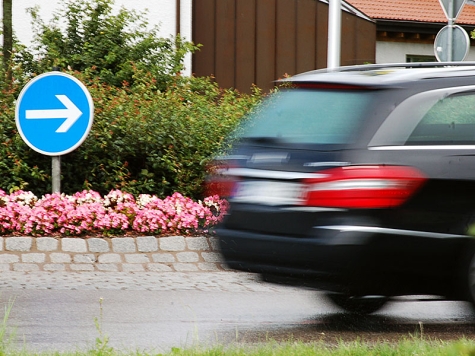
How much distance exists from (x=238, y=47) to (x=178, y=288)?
12462mm

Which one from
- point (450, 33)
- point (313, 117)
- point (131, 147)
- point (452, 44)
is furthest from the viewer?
point (452, 44)

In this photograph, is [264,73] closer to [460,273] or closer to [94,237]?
[94,237]

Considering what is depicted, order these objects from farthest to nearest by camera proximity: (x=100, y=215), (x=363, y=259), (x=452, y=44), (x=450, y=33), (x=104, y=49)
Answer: (x=104, y=49) < (x=452, y=44) < (x=450, y=33) < (x=100, y=215) < (x=363, y=259)

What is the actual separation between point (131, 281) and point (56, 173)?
7.07ft

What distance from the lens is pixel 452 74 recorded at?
248 inches

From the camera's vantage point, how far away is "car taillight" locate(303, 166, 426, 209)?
227 inches

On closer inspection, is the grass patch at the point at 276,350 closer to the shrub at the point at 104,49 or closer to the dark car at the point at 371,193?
the dark car at the point at 371,193

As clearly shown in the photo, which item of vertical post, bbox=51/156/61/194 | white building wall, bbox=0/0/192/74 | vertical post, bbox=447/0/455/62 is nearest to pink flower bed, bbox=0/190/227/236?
vertical post, bbox=51/156/61/194

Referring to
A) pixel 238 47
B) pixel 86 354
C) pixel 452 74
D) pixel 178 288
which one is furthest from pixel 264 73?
pixel 86 354

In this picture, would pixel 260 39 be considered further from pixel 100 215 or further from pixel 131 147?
pixel 100 215

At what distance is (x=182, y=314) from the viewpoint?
7.05 m

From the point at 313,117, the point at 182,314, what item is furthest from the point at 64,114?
the point at 313,117

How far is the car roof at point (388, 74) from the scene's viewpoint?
242 inches

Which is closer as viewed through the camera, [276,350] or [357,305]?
[276,350]
